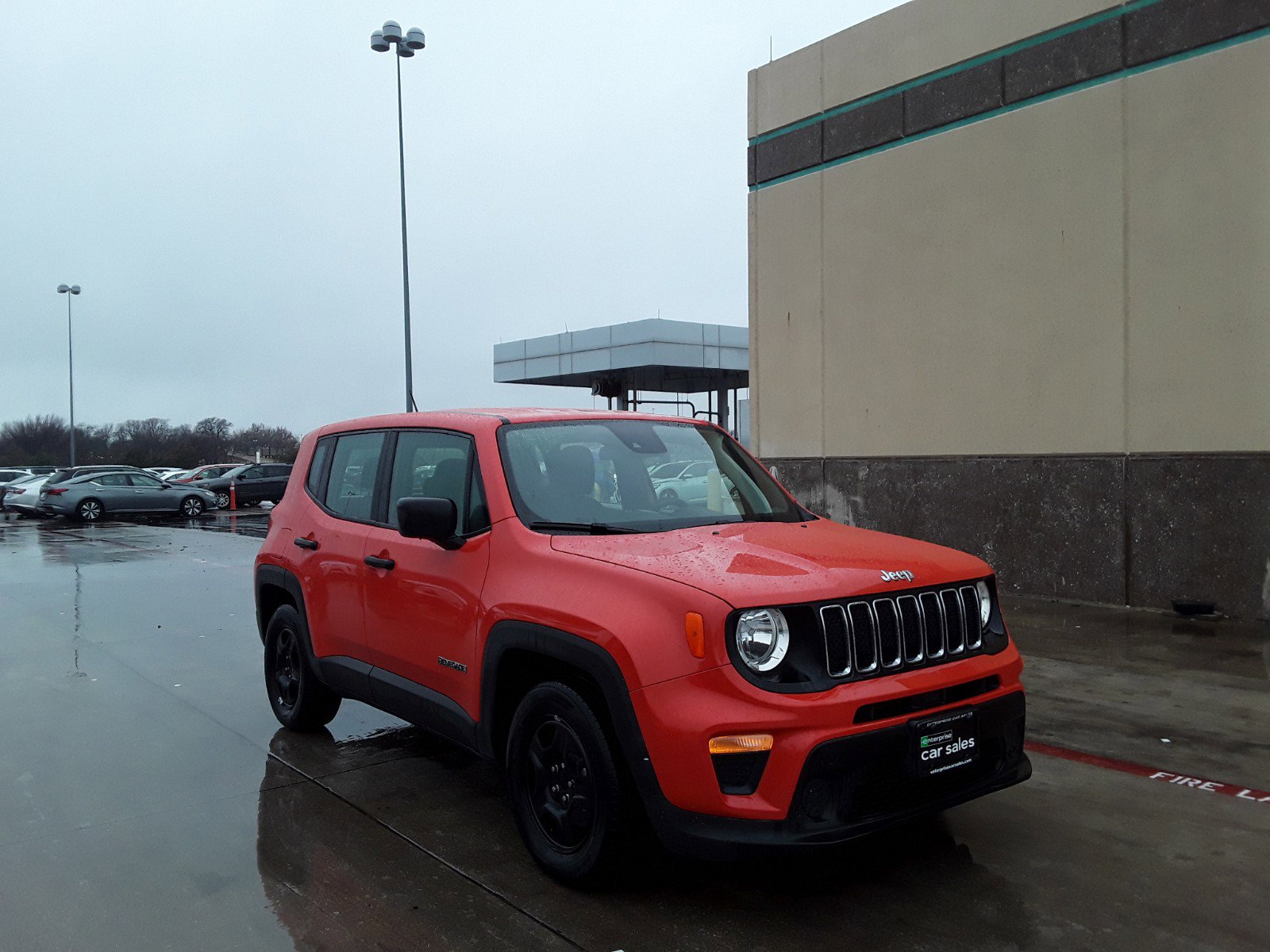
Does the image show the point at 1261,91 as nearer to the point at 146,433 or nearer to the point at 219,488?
the point at 219,488

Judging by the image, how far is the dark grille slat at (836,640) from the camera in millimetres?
3557

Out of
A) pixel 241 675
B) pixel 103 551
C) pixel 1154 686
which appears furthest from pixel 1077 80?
pixel 103 551

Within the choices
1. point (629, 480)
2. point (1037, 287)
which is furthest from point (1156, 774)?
point (1037, 287)

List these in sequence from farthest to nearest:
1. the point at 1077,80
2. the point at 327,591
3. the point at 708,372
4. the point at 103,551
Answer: the point at 708,372, the point at 103,551, the point at 1077,80, the point at 327,591

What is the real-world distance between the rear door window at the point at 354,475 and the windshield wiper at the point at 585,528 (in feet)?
4.81

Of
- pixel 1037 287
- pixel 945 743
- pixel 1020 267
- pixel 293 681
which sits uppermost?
pixel 1020 267

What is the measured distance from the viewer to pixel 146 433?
262 feet

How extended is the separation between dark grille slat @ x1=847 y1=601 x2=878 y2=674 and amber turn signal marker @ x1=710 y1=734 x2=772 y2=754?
1.49ft

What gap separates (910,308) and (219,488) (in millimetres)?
29043

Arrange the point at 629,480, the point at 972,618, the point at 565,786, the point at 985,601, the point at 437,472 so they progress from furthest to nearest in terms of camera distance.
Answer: the point at 437,472, the point at 629,480, the point at 985,601, the point at 972,618, the point at 565,786

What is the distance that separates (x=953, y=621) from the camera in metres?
3.99

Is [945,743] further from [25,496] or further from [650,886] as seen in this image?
[25,496]

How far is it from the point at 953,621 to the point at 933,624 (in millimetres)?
147

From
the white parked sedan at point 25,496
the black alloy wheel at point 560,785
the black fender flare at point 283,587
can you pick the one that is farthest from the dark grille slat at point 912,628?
→ the white parked sedan at point 25,496
